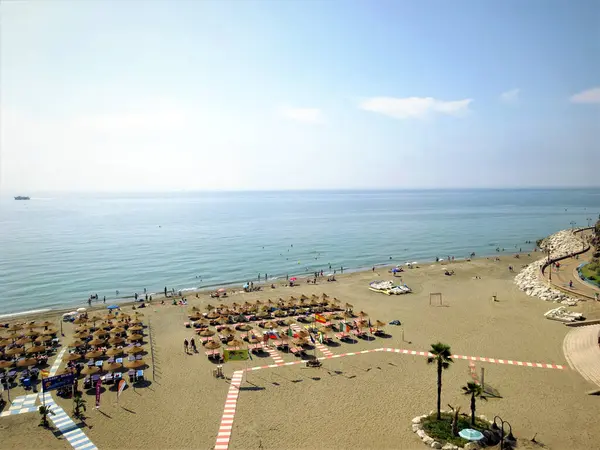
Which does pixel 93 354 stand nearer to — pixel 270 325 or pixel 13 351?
pixel 13 351

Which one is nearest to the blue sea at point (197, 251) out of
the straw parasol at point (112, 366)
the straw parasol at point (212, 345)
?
the straw parasol at point (112, 366)

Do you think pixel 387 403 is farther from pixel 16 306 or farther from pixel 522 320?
pixel 16 306

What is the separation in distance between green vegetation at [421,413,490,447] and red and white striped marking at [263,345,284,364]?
12.7 meters

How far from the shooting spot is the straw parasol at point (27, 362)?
29.8 m

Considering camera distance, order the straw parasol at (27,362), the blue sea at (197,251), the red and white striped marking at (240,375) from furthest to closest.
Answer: the blue sea at (197,251) < the straw parasol at (27,362) < the red and white striped marking at (240,375)

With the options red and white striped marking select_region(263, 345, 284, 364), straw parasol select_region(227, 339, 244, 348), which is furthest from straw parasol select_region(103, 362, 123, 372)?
red and white striped marking select_region(263, 345, 284, 364)

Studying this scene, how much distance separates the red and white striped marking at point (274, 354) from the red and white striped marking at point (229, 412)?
324cm

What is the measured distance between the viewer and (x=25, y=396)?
2553cm

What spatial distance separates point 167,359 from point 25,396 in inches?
376

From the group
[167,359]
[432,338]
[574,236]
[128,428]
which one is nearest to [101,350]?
[167,359]

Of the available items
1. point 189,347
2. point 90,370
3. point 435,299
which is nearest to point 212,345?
point 189,347

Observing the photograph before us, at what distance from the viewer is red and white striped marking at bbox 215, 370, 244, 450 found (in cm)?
2039

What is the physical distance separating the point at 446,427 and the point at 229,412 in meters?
12.4

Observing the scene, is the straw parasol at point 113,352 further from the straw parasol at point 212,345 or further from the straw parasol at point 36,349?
the straw parasol at point 212,345
